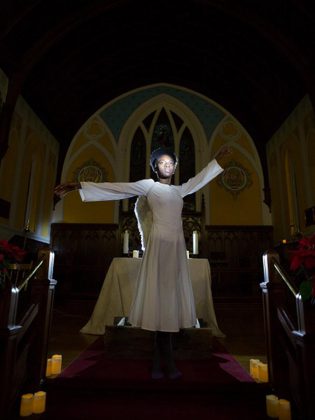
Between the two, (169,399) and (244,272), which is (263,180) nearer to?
(244,272)

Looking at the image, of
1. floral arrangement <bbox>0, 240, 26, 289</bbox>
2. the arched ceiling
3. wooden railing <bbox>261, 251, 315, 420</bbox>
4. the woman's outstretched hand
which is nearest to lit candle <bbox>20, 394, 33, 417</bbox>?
floral arrangement <bbox>0, 240, 26, 289</bbox>

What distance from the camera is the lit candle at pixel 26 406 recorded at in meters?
→ 1.64

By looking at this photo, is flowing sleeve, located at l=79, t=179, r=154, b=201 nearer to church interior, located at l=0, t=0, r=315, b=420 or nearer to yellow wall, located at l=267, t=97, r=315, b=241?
church interior, located at l=0, t=0, r=315, b=420

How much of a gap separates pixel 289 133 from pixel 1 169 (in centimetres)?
623

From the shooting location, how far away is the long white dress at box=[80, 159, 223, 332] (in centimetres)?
194

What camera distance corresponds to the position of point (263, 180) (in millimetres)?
8023

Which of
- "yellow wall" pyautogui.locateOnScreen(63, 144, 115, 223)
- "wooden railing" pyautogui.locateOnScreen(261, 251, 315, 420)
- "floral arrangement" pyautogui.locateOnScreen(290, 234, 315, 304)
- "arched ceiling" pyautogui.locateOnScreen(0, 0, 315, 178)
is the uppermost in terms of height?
"arched ceiling" pyautogui.locateOnScreen(0, 0, 315, 178)

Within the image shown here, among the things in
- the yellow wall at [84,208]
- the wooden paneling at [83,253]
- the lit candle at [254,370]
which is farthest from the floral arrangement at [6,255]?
the yellow wall at [84,208]

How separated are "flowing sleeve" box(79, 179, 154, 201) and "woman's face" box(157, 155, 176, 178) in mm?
141

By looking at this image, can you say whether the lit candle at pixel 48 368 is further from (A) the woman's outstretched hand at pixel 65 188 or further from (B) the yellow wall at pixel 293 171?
(B) the yellow wall at pixel 293 171

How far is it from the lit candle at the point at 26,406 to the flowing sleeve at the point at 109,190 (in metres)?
1.25

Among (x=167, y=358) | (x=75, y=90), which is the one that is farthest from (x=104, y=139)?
(x=167, y=358)

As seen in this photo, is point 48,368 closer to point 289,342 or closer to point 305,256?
point 289,342

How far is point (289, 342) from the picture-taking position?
6.61 ft
